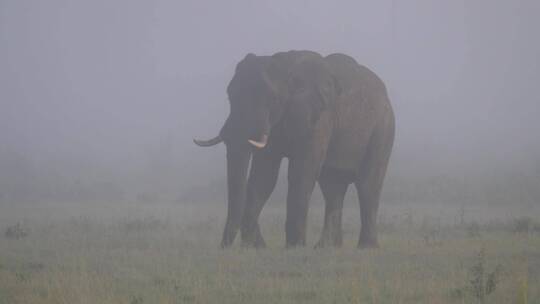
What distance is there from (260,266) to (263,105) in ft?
9.83

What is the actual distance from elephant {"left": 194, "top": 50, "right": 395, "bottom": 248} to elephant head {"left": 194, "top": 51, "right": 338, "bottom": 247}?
15 mm

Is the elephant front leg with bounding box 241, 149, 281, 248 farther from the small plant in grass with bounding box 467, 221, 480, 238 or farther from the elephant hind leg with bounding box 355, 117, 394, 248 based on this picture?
the small plant in grass with bounding box 467, 221, 480, 238

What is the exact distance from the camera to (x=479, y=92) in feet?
389

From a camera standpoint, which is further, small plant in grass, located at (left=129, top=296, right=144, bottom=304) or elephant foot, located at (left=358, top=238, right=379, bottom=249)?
elephant foot, located at (left=358, top=238, right=379, bottom=249)

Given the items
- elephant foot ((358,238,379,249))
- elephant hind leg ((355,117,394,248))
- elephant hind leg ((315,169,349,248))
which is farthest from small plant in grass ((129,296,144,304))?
elephant hind leg ((355,117,394,248))

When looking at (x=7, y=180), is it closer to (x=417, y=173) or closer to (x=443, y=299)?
(x=417, y=173)

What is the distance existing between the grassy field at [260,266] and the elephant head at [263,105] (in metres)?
1.12

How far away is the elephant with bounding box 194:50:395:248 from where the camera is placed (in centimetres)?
1384

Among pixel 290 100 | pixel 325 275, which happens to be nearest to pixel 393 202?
pixel 290 100

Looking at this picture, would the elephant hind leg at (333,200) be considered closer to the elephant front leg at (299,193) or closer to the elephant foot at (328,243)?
the elephant foot at (328,243)

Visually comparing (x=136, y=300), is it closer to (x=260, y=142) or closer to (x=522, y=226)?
(x=260, y=142)

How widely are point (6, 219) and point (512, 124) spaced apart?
207ft

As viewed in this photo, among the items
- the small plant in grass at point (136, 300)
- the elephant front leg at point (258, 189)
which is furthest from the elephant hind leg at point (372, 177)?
the small plant in grass at point (136, 300)

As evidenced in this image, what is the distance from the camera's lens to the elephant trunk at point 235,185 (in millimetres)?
13727
